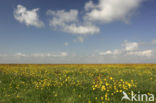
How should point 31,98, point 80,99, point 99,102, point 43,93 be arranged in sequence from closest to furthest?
1. point 99,102
2. point 80,99
3. point 31,98
4. point 43,93

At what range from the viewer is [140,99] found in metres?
6.38

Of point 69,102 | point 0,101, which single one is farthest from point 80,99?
point 0,101

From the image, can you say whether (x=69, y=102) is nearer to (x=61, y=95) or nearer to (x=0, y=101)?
(x=61, y=95)

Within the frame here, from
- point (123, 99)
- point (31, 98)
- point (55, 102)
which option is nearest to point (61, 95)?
point (55, 102)

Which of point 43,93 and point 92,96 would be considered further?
point 43,93

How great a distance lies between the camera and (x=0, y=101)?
251 inches

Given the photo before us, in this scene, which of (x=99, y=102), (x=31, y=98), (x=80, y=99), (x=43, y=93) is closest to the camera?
(x=99, y=102)

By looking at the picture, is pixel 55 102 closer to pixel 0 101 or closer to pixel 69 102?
pixel 69 102

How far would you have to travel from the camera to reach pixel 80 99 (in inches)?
246

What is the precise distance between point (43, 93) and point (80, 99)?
2.35 metres

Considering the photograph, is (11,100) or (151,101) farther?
(11,100)

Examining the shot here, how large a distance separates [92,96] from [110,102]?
1058mm

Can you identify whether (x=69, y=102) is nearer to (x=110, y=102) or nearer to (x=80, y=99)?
(x=80, y=99)

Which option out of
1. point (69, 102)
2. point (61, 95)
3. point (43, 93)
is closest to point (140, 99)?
point (69, 102)
